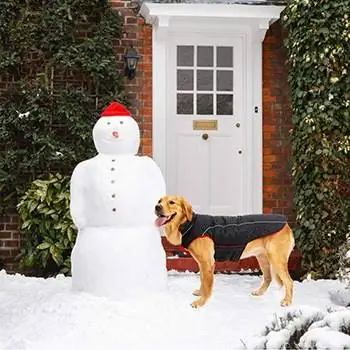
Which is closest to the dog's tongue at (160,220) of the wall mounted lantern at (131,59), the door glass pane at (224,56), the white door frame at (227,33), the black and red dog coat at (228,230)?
the black and red dog coat at (228,230)

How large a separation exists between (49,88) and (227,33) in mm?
2245

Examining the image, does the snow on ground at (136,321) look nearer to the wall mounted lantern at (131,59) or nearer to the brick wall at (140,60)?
the brick wall at (140,60)

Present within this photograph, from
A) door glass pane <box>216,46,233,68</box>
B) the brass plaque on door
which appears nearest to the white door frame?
door glass pane <box>216,46,233,68</box>

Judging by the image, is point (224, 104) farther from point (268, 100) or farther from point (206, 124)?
point (268, 100)

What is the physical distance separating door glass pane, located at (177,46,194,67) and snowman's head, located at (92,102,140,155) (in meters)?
2.76

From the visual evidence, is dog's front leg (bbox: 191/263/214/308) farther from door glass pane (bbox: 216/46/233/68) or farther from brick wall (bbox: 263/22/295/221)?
door glass pane (bbox: 216/46/233/68)

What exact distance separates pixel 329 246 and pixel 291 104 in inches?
67.8

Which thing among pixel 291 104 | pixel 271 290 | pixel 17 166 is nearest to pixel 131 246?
pixel 271 290

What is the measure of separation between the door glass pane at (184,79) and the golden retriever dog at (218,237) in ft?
10.7

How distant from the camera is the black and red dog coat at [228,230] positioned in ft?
16.8

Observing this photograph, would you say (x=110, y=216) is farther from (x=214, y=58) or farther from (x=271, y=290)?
(x=214, y=58)

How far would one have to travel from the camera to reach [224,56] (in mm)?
8352

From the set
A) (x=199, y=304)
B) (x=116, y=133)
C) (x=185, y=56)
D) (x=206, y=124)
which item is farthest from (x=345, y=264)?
(x=185, y=56)

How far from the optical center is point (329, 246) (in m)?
7.24
